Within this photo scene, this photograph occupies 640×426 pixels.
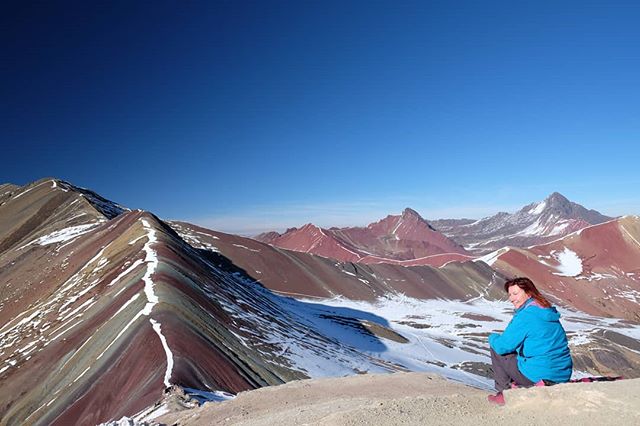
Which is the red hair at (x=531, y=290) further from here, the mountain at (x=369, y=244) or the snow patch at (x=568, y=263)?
the mountain at (x=369, y=244)

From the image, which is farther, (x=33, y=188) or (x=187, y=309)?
(x=33, y=188)

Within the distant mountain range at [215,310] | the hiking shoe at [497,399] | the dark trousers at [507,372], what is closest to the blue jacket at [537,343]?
the dark trousers at [507,372]

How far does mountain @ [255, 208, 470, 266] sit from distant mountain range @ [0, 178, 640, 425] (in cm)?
2953

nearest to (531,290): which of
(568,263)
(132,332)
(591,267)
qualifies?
(132,332)

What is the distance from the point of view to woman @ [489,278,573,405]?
6172 mm

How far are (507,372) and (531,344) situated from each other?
2.77 ft

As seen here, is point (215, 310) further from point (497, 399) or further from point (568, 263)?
point (568, 263)

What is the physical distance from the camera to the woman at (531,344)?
6.17 meters

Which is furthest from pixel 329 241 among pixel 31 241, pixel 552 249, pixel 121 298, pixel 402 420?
pixel 402 420

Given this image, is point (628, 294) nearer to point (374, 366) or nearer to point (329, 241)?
point (329, 241)

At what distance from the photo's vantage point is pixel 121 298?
26.4 m

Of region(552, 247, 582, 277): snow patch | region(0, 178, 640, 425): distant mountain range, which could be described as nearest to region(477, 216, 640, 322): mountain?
region(552, 247, 582, 277): snow patch

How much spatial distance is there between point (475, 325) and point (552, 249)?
66218mm

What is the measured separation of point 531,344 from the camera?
6297 millimetres
